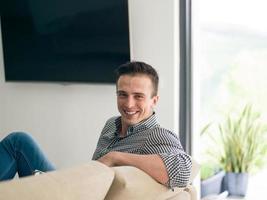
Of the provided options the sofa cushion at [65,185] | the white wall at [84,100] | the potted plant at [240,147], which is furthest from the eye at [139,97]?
the potted plant at [240,147]

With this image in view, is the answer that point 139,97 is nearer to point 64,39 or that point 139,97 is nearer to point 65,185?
point 65,185

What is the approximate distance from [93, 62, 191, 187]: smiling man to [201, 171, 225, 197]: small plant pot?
1308 millimetres

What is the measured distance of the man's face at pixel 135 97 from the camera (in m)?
1.73

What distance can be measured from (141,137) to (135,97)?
0.61ft

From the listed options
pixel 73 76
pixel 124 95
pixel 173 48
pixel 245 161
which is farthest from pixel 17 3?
pixel 245 161

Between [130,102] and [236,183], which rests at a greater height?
[130,102]

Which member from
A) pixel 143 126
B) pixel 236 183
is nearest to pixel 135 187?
pixel 143 126

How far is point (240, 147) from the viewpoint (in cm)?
288

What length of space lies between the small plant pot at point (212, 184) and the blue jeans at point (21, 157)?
1363 millimetres

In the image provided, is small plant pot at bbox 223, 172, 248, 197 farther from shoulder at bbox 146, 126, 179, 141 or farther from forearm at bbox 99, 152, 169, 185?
forearm at bbox 99, 152, 169, 185

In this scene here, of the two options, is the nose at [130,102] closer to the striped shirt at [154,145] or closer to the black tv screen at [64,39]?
the striped shirt at [154,145]

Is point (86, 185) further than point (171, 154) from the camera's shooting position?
No

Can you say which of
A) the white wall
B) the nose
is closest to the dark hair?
the nose

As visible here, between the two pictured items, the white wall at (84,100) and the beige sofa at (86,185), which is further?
the white wall at (84,100)
